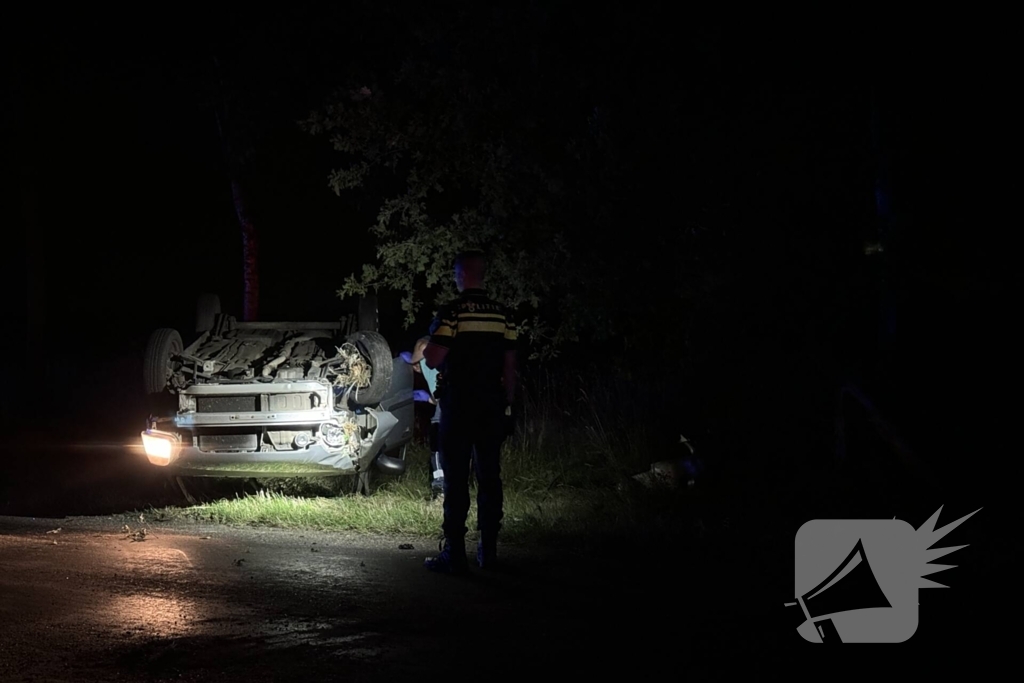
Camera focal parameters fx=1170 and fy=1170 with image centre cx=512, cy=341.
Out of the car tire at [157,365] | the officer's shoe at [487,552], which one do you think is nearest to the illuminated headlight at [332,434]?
the car tire at [157,365]

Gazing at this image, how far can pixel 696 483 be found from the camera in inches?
408

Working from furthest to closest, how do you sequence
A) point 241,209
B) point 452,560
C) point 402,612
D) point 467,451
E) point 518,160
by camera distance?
point 241,209
point 518,160
point 467,451
point 452,560
point 402,612

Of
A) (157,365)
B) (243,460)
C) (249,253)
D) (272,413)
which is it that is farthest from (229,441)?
(249,253)

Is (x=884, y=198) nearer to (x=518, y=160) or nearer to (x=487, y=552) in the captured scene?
(x=518, y=160)

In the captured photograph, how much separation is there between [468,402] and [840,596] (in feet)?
8.27

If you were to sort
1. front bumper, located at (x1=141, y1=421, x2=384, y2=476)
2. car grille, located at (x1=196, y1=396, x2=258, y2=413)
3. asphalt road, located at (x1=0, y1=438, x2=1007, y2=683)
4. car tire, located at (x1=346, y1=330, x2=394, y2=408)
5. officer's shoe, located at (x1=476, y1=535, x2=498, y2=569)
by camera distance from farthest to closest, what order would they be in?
car tire, located at (x1=346, y1=330, x2=394, y2=408) → car grille, located at (x1=196, y1=396, x2=258, y2=413) → front bumper, located at (x1=141, y1=421, x2=384, y2=476) → officer's shoe, located at (x1=476, y1=535, x2=498, y2=569) → asphalt road, located at (x1=0, y1=438, x2=1007, y2=683)

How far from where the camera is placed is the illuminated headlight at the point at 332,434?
10.2 meters

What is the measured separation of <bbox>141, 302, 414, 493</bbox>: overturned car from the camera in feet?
33.2

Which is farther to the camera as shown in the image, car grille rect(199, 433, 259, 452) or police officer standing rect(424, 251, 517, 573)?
car grille rect(199, 433, 259, 452)

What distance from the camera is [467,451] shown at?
7.48 meters

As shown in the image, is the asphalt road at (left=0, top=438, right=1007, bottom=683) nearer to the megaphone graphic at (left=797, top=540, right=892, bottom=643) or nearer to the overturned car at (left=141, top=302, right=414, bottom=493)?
the megaphone graphic at (left=797, top=540, right=892, bottom=643)

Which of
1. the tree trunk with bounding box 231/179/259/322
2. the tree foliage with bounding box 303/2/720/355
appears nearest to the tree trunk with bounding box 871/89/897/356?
the tree foliage with bounding box 303/2/720/355

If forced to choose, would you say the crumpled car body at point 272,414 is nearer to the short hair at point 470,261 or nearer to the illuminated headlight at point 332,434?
the illuminated headlight at point 332,434

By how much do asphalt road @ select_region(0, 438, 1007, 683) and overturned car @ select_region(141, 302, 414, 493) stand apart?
1.25m
